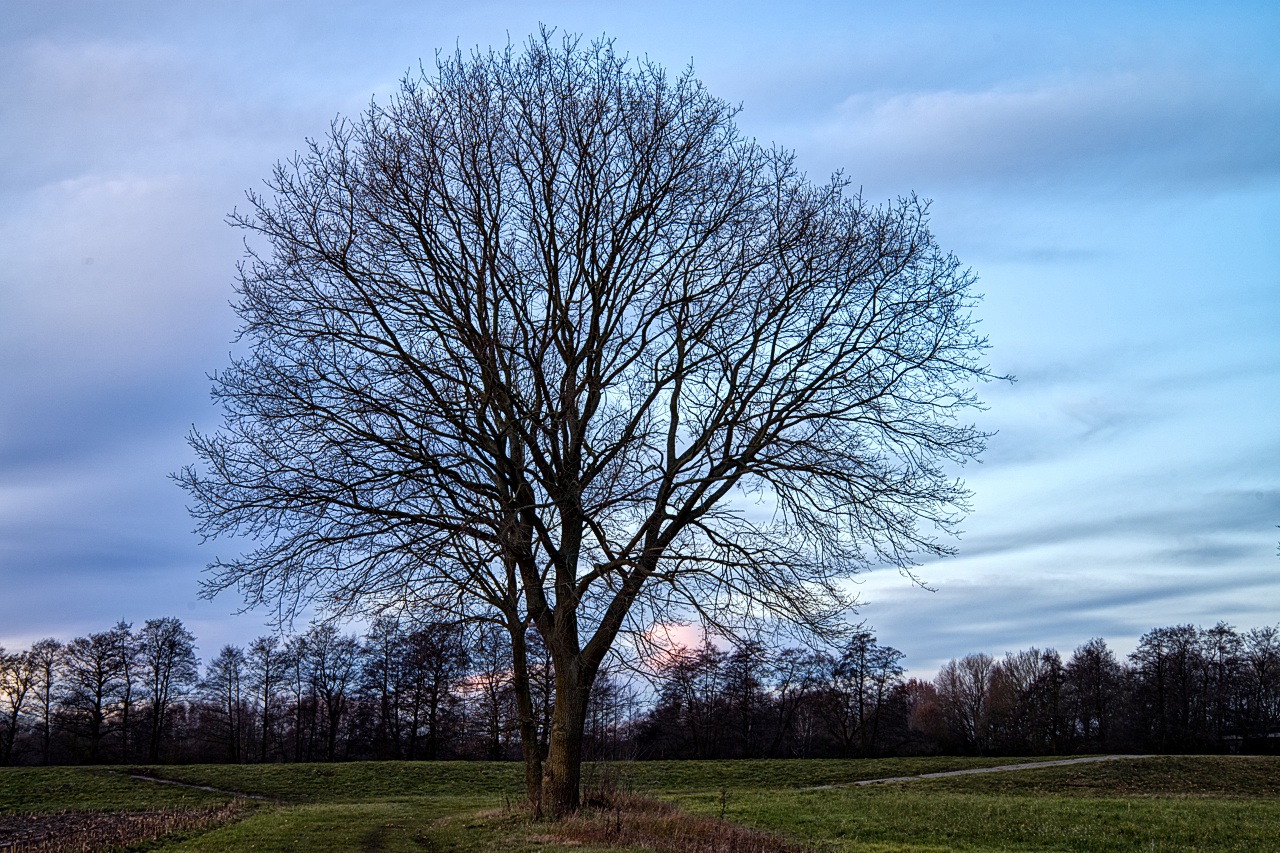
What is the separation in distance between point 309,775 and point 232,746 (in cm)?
2753

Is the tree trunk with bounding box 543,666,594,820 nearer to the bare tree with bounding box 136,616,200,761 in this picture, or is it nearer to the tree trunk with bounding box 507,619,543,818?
the tree trunk with bounding box 507,619,543,818

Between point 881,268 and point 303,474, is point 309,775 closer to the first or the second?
point 303,474

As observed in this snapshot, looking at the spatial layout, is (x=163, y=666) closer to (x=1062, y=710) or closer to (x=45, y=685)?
(x=45, y=685)

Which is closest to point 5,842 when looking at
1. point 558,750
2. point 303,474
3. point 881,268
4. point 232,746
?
point 303,474

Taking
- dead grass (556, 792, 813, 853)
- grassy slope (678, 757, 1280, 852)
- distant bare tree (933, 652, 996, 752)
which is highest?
dead grass (556, 792, 813, 853)

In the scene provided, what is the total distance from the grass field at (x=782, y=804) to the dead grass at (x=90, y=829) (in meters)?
0.52

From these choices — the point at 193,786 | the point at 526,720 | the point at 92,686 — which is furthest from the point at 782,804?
the point at 92,686

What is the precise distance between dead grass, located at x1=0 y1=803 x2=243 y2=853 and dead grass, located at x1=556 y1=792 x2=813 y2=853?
764 cm

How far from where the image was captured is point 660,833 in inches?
461

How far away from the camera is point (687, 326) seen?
1497 centimetres

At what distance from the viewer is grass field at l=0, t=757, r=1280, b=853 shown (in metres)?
14.0

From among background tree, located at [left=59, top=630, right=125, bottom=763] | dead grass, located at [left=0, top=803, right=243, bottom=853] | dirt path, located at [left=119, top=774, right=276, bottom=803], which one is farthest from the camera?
background tree, located at [left=59, top=630, right=125, bottom=763]

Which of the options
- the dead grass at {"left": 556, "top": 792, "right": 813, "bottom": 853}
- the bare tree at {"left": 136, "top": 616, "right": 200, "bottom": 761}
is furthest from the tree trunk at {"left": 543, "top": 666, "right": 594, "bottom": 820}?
the bare tree at {"left": 136, "top": 616, "right": 200, "bottom": 761}

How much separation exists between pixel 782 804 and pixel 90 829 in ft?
50.2
